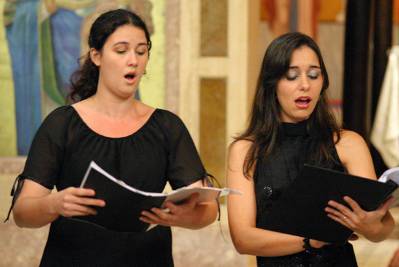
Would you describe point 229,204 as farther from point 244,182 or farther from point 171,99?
point 171,99

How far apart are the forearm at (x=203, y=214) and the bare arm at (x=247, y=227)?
12 cm

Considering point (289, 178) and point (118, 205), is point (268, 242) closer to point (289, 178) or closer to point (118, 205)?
point (289, 178)

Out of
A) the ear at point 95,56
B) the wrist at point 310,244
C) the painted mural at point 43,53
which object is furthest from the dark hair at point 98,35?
the painted mural at point 43,53

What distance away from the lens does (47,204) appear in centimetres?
346

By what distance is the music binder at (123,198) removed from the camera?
127 inches

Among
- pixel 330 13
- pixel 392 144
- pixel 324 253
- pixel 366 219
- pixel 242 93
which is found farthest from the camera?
pixel 330 13

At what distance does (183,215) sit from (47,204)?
49 cm

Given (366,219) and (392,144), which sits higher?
(366,219)

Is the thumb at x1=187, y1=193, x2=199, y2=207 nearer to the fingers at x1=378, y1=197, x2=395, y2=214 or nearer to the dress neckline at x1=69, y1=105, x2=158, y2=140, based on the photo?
the dress neckline at x1=69, y1=105, x2=158, y2=140

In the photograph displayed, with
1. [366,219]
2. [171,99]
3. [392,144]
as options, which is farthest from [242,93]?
[366,219]

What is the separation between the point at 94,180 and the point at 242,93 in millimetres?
4004

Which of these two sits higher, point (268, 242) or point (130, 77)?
point (130, 77)

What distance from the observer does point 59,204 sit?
3359 millimetres

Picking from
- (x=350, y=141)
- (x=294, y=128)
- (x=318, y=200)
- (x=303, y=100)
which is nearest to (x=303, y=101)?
(x=303, y=100)
